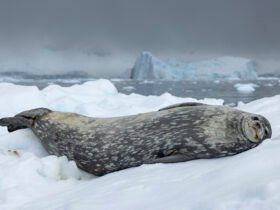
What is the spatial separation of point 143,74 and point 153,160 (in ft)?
159

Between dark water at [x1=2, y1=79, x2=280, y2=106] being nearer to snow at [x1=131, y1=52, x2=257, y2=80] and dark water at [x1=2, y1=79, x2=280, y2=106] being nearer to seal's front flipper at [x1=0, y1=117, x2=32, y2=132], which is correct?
snow at [x1=131, y1=52, x2=257, y2=80]

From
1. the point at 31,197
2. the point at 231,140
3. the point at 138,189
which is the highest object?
the point at 231,140

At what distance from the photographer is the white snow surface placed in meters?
1.89

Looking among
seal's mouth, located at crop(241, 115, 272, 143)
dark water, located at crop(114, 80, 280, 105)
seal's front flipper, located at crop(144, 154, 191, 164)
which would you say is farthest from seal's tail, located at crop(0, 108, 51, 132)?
dark water, located at crop(114, 80, 280, 105)

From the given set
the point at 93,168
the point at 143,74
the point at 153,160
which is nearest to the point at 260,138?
the point at 153,160

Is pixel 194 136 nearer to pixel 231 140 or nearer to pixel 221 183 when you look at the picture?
pixel 231 140

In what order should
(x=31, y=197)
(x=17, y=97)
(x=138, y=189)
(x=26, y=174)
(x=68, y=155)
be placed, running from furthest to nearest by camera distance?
(x=17, y=97), (x=68, y=155), (x=26, y=174), (x=31, y=197), (x=138, y=189)

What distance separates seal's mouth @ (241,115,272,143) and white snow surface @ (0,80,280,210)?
0.18m

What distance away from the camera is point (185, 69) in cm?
5216

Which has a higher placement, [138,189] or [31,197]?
[138,189]

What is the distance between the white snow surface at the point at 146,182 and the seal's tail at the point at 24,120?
99 mm

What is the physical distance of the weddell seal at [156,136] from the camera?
10.1 ft

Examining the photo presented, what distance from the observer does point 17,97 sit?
7.06m

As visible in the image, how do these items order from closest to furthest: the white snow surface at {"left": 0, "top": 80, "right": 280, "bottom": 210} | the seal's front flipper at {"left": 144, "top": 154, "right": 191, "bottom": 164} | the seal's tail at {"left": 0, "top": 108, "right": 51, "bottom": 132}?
the white snow surface at {"left": 0, "top": 80, "right": 280, "bottom": 210} → the seal's front flipper at {"left": 144, "top": 154, "right": 191, "bottom": 164} → the seal's tail at {"left": 0, "top": 108, "right": 51, "bottom": 132}
